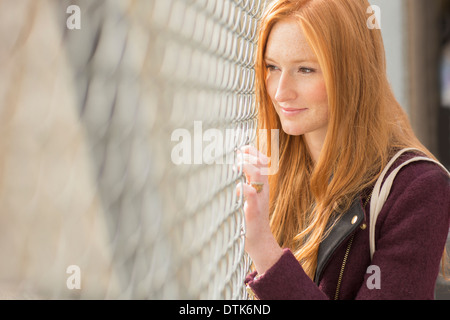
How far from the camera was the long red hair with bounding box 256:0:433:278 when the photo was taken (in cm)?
113

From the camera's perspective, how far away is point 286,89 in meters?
1.17

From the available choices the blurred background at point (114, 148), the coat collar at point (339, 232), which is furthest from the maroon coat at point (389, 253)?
the blurred background at point (114, 148)

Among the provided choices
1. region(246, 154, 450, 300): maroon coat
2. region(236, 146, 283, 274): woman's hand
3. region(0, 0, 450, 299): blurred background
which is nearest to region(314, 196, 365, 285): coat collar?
region(246, 154, 450, 300): maroon coat

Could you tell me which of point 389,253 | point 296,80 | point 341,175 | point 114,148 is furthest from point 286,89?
point 114,148

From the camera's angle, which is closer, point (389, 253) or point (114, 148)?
point (114, 148)

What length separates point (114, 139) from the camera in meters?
0.61

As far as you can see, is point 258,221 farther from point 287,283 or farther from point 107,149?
point 107,149

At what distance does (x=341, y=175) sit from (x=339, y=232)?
129 mm

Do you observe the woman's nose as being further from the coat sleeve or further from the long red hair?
the coat sleeve

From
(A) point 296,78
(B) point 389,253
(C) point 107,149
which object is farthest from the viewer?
(A) point 296,78

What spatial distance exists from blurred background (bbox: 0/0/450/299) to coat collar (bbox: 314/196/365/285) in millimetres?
213

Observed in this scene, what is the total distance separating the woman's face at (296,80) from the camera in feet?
3.75

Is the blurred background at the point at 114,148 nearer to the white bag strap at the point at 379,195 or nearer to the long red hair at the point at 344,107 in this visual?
the long red hair at the point at 344,107

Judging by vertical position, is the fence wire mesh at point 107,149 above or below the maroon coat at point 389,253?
above
